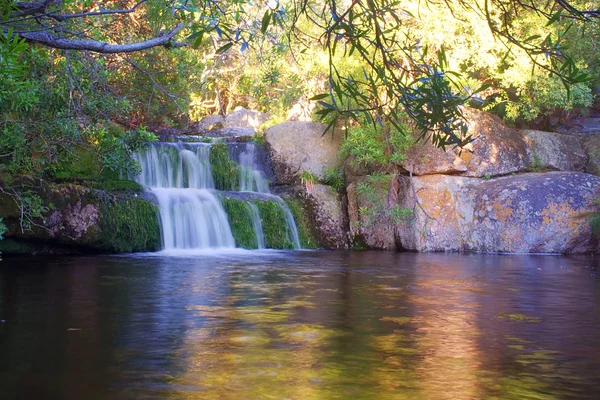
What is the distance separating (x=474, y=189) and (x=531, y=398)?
1383 cm

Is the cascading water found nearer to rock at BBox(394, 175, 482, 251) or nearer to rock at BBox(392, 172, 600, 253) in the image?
rock at BBox(394, 175, 482, 251)

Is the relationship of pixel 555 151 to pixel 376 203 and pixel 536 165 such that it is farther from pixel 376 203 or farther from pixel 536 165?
pixel 376 203

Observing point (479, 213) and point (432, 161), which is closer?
point (479, 213)

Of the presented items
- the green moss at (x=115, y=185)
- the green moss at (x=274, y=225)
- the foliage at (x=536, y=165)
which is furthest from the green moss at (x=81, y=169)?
the foliage at (x=536, y=165)

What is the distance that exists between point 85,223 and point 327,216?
6.53 m

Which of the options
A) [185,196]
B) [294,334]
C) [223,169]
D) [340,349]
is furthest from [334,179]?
[340,349]

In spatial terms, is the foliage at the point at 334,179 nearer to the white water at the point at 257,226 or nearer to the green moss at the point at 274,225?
the green moss at the point at 274,225

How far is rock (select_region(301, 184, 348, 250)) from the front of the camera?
19375 mm

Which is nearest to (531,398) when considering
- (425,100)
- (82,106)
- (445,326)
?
(425,100)

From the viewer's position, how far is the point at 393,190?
61.2 ft

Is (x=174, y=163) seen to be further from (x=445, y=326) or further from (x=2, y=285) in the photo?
(x=445, y=326)

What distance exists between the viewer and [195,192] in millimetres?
17953


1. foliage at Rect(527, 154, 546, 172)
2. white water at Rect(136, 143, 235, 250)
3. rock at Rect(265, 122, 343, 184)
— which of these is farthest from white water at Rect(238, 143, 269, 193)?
foliage at Rect(527, 154, 546, 172)

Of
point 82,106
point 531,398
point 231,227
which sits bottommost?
point 531,398
